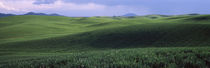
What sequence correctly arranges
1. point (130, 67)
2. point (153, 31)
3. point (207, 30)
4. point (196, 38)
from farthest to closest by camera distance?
point (153, 31), point (207, 30), point (196, 38), point (130, 67)

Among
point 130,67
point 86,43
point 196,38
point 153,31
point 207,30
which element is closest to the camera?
point 130,67

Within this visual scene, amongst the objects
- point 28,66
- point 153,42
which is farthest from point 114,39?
point 28,66

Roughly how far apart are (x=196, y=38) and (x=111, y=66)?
31.8 meters

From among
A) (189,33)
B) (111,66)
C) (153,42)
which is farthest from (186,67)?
(189,33)

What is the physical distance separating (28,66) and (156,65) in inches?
321

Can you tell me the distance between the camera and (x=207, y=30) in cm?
3775

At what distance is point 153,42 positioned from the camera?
3709cm

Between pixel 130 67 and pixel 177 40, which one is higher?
pixel 130 67

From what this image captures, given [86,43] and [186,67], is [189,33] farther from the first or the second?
[186,67]

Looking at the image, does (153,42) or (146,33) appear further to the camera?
(146,33)

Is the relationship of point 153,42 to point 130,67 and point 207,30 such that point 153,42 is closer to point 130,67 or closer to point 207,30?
point 207,30

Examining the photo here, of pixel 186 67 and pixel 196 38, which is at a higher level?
pixel 186 67

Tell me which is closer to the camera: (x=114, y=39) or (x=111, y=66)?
(x=111, y=66)

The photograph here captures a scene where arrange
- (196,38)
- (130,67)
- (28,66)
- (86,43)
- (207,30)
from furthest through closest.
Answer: (86,43) < (207,30) < (196,38) < (28,66) < (130,67)
